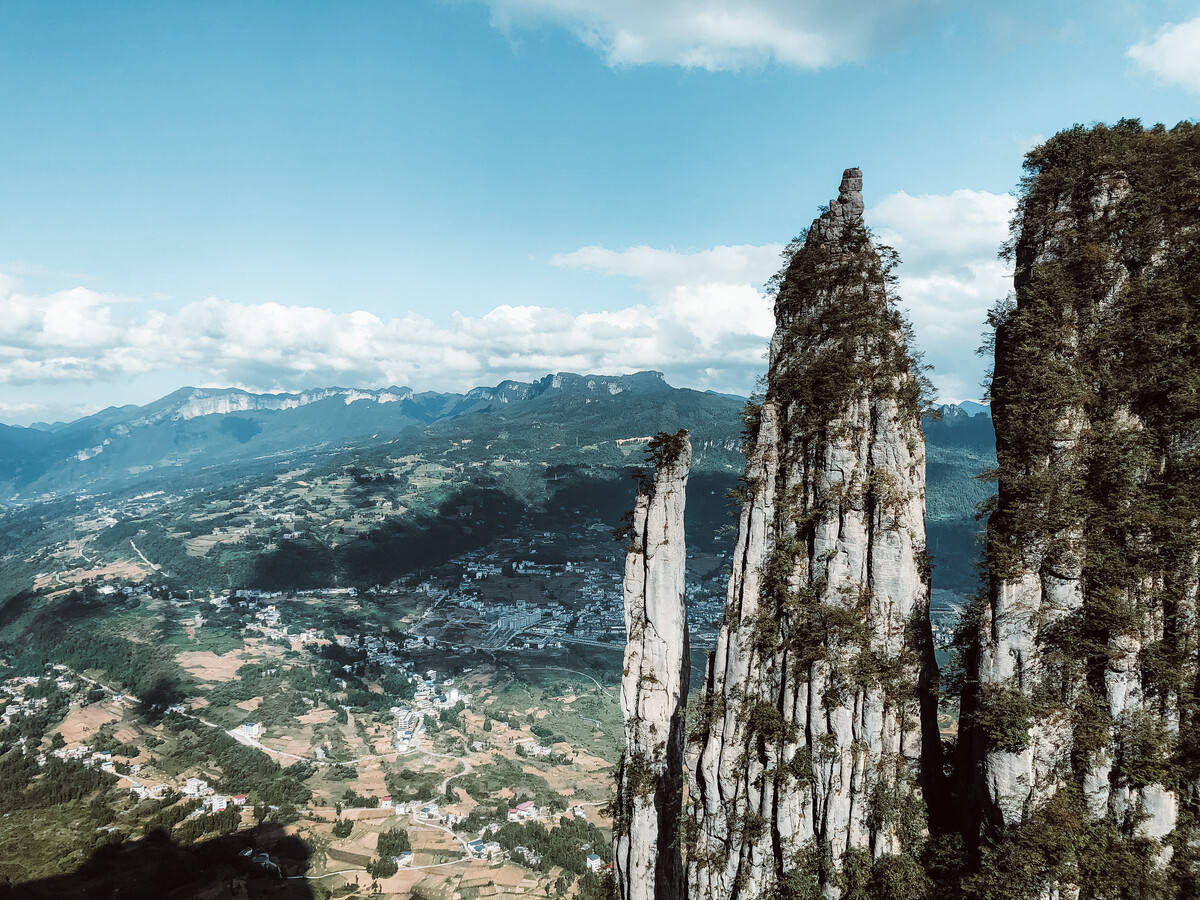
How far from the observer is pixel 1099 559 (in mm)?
14922

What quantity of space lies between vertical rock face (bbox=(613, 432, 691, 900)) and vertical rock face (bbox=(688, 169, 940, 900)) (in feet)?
7.18

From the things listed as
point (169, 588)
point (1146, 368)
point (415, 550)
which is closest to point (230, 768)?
point (1146, 368)

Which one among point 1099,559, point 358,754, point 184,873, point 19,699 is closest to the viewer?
point 1099,559

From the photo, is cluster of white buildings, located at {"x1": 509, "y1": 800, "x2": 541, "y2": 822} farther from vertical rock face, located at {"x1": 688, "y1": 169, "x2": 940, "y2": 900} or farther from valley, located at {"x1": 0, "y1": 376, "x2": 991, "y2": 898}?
vertical rock face, located at {"x1": 688, "y1": 169, "x2": 940, "y2": 900}

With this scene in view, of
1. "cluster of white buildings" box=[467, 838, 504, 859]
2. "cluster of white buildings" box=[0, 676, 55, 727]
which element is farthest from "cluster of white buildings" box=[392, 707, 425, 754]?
"cluster of white buildings" box=[0, 676, 55, 727]

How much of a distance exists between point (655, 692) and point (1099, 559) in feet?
47.3

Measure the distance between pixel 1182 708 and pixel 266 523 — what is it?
213 metres

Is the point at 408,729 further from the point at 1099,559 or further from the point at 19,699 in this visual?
the point at 1099,559

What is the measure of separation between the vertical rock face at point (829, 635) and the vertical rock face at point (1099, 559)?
2.12 metres

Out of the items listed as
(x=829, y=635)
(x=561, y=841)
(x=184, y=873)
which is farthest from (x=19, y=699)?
(x=829, y=635)

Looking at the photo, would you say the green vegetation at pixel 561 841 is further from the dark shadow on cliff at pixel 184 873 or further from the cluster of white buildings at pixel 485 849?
the dark shadow on cliff at pixel 184 873

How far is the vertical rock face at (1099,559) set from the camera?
568 inches

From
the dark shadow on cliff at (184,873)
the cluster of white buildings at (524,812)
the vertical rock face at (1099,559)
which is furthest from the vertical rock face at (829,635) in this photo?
the cluster of white buildings at (524,812)

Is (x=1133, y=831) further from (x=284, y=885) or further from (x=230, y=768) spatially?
(x=230, y=768)
